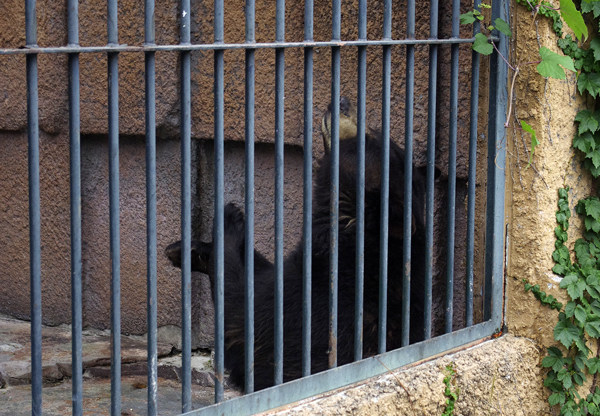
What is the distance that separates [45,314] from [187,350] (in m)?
3.09

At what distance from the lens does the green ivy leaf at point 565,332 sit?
2.96 m

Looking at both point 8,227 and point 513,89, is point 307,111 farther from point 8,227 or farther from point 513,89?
point 8,227

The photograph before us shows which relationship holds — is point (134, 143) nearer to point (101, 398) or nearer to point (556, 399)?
point (101, 398)

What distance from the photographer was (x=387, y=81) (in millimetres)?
2541

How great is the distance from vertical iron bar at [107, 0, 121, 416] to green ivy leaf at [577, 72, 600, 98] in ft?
6.85

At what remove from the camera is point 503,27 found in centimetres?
281

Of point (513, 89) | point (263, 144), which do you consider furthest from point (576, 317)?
point (263, 144)

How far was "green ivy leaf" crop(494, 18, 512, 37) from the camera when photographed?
9.17 feet

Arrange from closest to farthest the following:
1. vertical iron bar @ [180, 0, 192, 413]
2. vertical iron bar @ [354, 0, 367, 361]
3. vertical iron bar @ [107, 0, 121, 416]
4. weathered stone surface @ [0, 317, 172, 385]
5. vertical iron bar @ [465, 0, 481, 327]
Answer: vertical iron bar @ [107, 0, 121, 416]
vertical iron bar @ [180, 0, 192, 413]
vertical iron bar @ [354, 0, 367, 361]
vertical iron bar @ [465, 0, 481, 327]
weathered stone surface @ [0, 317, 172, 385]

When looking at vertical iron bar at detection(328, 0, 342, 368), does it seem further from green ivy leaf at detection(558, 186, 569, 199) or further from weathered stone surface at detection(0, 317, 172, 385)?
weathered stone surface at detection(0, 317, 172, 385)

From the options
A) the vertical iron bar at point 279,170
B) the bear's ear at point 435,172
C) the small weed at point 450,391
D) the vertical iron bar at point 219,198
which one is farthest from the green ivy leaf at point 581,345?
the vertical iron bar at point 219,198

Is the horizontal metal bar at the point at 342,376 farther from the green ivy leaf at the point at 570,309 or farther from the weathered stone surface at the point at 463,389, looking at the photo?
the green ivy leaf at the point at 570,309

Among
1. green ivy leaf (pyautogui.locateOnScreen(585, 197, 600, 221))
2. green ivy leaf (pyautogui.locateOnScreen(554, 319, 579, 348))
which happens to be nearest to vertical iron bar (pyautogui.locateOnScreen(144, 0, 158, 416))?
green ivy leaf (pyautogui.locateOnScreen(554, 319, 579, 348))

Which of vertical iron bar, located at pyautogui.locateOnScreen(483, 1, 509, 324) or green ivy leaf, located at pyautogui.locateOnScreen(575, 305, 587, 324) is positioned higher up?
vertical iron bar, located at pyautogui.locateOnScreen(483, 1, 509, 324)
